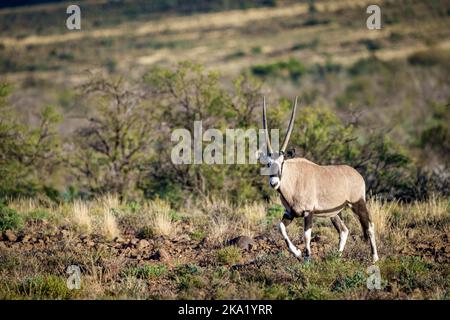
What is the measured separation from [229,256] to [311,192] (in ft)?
5.02

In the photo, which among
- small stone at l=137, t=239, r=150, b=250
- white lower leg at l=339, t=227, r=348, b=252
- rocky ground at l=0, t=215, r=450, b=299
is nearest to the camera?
rocky ground at l=0, t=215, r=450, b=299

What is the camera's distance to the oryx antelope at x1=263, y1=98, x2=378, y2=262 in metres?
9.75

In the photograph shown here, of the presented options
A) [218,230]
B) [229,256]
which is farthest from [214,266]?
[218,230]

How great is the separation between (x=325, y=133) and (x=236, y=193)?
8.43 ft

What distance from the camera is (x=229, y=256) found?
32.6 ft

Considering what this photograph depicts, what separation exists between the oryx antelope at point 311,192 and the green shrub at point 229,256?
80 cm

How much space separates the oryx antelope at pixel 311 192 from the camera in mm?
9748

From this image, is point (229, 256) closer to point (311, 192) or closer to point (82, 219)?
point (311, 192)

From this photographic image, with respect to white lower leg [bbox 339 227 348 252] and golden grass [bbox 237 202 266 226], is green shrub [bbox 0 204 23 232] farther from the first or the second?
white lower leg [bbox 339 227 348 252]

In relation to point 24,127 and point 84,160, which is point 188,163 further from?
point 24,127

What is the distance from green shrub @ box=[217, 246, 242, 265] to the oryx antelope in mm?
804

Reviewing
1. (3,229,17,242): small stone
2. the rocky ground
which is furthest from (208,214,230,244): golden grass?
(3,229,17,242): small stone

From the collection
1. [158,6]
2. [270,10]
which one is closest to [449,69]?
[270,10]

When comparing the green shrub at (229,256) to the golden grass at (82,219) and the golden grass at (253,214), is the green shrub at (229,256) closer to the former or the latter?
the golden grass at (253,214)
